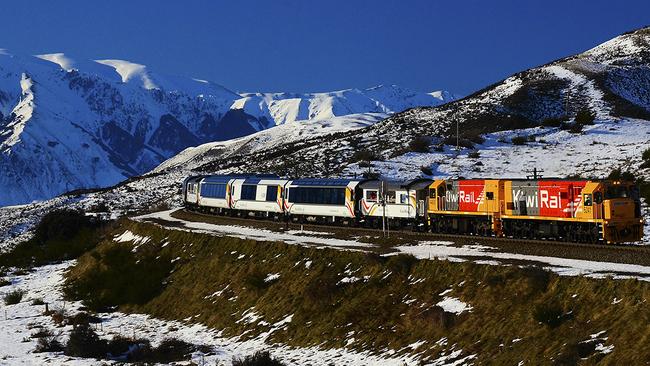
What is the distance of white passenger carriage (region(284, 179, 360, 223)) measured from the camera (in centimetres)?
4972

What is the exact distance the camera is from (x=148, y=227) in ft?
173

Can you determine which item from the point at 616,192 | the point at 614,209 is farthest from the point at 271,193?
the point at 614,209

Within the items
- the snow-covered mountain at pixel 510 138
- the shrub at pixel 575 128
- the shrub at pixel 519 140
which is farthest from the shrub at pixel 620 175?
the shrub at pixel 575 128

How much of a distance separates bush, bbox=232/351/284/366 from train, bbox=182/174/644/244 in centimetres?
1623

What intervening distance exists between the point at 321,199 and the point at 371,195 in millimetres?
5372

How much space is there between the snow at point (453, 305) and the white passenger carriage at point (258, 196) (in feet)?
111

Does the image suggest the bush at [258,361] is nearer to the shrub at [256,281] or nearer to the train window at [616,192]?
the shrub at [256,281]

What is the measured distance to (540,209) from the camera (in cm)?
3459

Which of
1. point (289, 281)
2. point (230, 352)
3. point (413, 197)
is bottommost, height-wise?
point (230, 352)

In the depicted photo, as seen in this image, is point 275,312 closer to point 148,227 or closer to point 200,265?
point 200,265

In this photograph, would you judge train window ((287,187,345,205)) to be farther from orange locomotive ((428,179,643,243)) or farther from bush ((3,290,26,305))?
bush ((3,290,26,305))

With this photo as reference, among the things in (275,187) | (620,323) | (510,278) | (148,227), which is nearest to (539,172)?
(275,187)

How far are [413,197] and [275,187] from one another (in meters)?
16.3

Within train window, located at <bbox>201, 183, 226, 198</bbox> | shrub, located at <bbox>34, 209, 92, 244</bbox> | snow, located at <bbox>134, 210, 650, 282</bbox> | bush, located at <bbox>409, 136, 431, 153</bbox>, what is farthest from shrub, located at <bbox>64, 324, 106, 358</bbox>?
bush, located at <bbox>409, 136, 431, 153</bbox>
